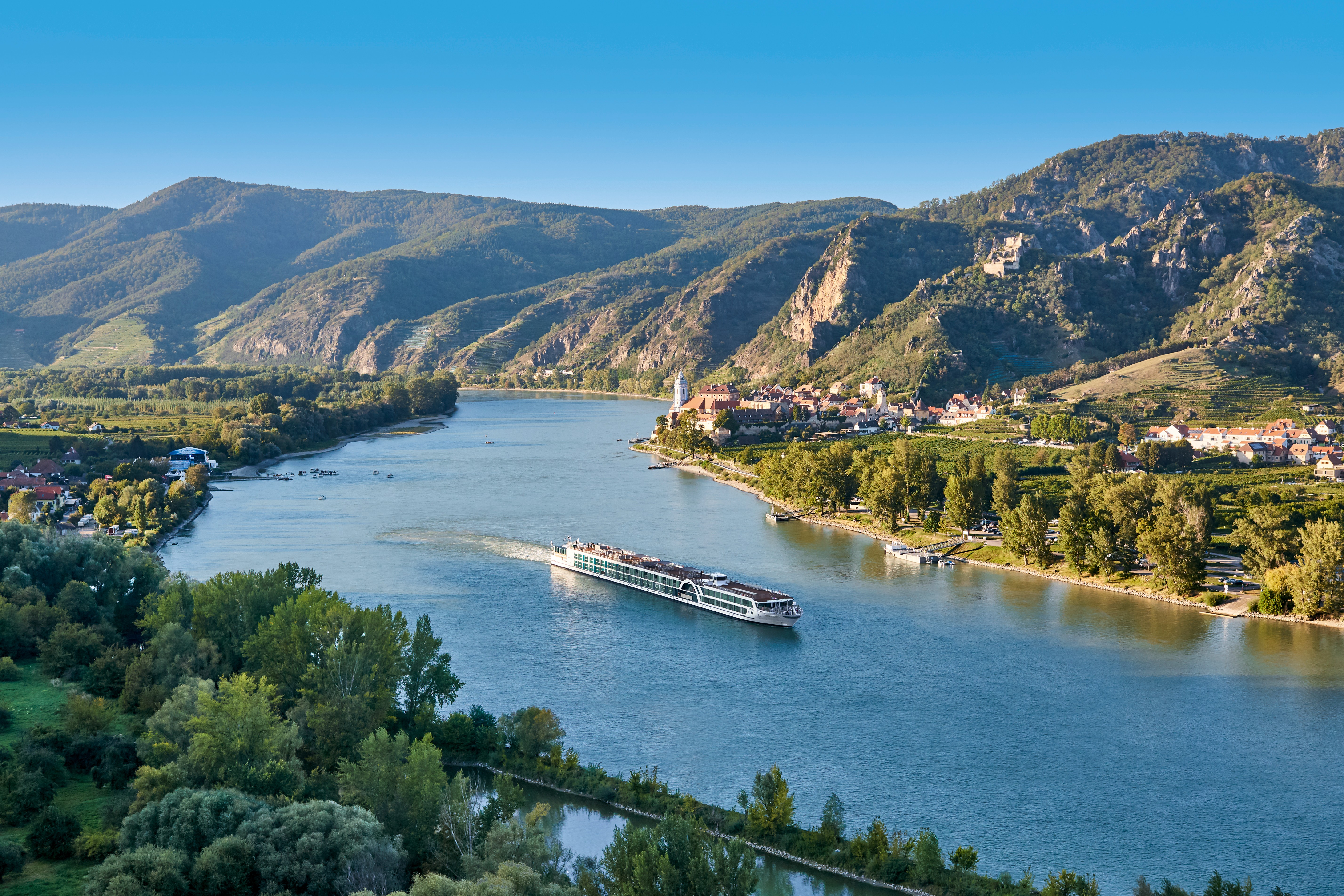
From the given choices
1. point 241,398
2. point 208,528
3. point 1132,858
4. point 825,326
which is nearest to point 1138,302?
point 825,326

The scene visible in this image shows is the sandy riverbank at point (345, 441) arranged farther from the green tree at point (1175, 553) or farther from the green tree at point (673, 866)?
the green tree at point (673, 866)

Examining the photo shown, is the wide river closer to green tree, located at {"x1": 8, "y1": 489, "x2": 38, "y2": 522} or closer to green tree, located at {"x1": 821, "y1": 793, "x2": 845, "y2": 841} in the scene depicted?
green tree, located at {"x1": 821, "y1": 793, "x2": 845, "y2": 841}

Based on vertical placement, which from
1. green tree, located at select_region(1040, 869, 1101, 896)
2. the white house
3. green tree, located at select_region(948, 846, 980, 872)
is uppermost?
the white house

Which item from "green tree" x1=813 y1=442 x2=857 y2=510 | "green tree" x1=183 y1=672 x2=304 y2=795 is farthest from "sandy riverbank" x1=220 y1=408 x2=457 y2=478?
"green tree" x1=183 y1=672 x2=304 y2=795

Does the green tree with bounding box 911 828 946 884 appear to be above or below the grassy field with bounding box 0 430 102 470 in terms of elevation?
below

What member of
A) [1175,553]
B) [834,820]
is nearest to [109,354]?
[1175,553]

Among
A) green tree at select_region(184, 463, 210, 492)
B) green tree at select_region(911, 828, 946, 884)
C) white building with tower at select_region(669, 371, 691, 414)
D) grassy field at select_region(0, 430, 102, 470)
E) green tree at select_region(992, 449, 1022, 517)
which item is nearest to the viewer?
green tree at select_region(911, 828, 946, 884)

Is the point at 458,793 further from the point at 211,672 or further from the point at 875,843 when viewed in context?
the point at 211,672

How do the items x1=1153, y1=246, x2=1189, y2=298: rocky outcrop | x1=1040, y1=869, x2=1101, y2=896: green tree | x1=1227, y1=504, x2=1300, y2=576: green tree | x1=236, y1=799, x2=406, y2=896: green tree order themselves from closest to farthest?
x1=236, y1=799, x2=406, y2=896: green tree → x1=1040, y1=869, x2=1101, y2=896: green tree → x1=1227, y1=504, x2=1300, y2=576: green tree → x1=1153, y1=246, x2=1189, y2=298: rocky outcrop
